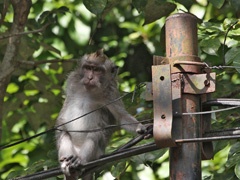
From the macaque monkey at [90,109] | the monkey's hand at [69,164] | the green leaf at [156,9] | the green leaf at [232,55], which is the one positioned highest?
the green leaf at [156,9]

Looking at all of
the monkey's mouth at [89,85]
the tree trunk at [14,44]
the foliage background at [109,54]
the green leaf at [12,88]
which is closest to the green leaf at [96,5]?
the foliage background at [109,54]

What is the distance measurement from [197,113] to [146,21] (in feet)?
6.12

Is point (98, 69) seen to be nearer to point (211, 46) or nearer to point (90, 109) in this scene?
point (90, 109)

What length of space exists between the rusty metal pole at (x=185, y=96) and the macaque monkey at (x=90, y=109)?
151 cm

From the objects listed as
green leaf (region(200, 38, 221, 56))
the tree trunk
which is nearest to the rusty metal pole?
green leaf (region(200, 38, 221, 56))

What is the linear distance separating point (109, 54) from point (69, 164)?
10.9ft

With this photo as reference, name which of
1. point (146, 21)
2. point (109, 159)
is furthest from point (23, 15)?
point (109, 159)

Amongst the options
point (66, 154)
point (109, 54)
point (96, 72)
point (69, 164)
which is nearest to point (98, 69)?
point (96, 72)

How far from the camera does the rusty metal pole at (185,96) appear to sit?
486 centimetres

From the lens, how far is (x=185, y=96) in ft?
16.1

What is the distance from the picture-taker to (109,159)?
194 inches

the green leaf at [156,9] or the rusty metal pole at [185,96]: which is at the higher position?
the green leaf at [156,9]

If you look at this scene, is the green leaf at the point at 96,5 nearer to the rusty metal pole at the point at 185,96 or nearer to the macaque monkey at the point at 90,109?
the rusty metal pole at the point at 185,96

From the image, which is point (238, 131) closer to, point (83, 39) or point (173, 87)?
point (173, 87)
